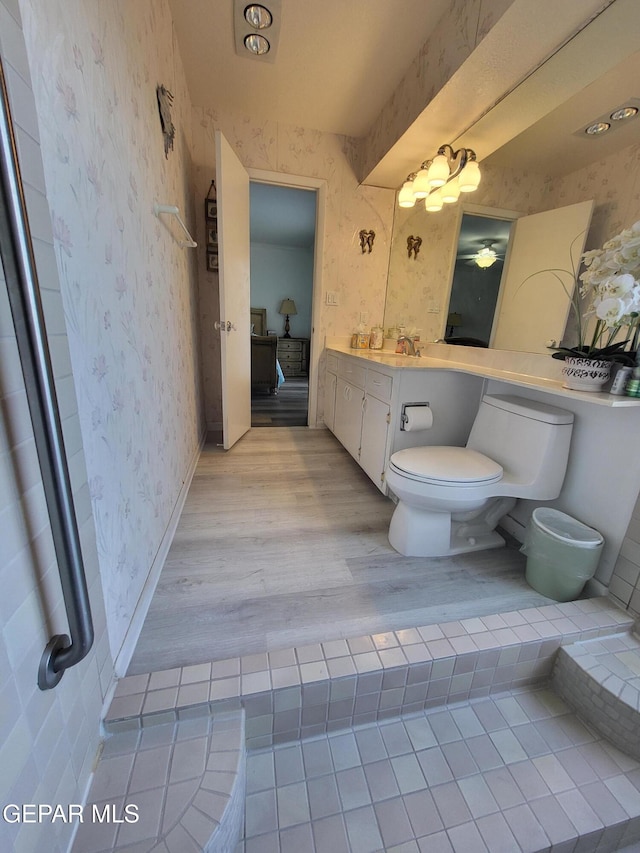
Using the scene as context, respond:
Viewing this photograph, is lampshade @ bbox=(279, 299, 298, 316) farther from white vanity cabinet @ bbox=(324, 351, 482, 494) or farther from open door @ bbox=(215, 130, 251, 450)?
white vanity cabinet @ bbox=(324, 351, 482, 494)

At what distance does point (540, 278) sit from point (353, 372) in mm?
1113

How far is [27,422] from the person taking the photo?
531 mm

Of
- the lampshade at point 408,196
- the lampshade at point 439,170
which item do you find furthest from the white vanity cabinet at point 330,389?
the lampshade at point 439,170

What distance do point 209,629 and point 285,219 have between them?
16.0ft

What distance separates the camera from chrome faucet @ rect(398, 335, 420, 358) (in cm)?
245

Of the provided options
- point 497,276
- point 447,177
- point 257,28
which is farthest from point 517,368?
point 257,28

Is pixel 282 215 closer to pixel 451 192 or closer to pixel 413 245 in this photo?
pixel 413 245

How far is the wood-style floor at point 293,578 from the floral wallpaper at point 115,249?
15cm

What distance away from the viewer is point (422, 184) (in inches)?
82.3

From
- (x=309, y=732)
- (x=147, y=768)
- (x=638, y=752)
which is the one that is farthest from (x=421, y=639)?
(x=147, y=768)

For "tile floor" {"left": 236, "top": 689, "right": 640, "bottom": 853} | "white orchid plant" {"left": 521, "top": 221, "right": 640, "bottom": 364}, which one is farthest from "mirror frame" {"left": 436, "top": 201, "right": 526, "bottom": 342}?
"tile floor" {"left": 236, "top": 689, "right": 640, "bottom": 853}

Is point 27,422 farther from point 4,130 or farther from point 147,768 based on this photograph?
point 147,768

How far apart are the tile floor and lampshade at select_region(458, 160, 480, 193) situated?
2276 mm

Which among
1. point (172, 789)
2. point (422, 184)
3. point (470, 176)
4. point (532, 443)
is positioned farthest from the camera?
point (422, 184)
